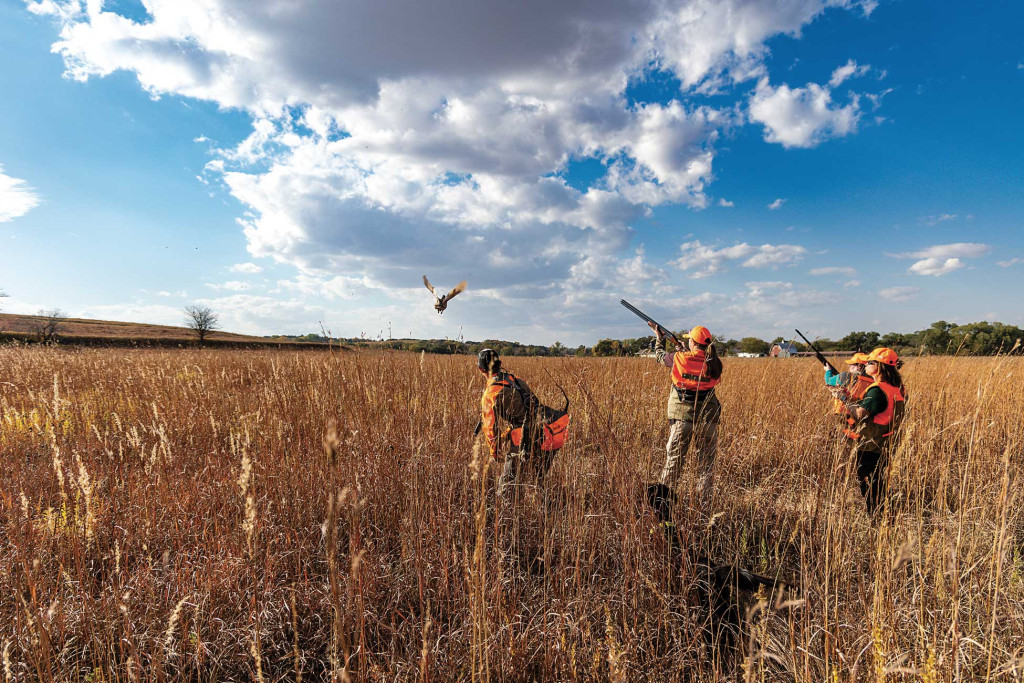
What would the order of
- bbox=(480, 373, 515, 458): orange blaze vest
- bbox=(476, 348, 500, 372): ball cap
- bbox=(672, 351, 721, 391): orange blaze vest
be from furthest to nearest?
1. bbox=(672, 351, 721, 391): orange blaze vest
2. bbox=(476, 348, 500, 372): ball cap
3. bbox=(480, 373, 515, 458): orange blaze vest

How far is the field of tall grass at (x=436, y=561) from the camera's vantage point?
6.31 feet

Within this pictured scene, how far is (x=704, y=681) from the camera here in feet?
7.06

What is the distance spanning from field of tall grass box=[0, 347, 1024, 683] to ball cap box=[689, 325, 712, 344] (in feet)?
2.66

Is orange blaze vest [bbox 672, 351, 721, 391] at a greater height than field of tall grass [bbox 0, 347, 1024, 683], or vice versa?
orange blaze vest [bbox 672, 351, 721, 391]

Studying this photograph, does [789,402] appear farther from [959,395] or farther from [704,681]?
[704,681]

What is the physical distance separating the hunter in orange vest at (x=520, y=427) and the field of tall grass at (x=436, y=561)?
18 cm

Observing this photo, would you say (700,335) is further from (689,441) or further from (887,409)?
(887,409)

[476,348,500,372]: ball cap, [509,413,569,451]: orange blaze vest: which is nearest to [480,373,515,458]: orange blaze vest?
[509,413,569,451]: orange blaze vest

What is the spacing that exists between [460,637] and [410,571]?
0.56 metres

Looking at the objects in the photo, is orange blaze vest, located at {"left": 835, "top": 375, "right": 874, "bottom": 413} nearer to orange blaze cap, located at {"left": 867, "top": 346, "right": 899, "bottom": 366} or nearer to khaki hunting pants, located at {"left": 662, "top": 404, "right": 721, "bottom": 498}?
orange blaze cap, located at {"left": 867, "top": 346, "right": 899, "bottom": 366}

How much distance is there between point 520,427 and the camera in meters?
3.63

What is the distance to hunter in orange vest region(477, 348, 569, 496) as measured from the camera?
354cm

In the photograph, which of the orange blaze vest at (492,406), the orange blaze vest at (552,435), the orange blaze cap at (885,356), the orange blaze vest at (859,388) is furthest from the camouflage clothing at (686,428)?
the orange blaze vest at (492,406)

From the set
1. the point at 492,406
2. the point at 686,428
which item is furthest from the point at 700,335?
the point at 492,406
